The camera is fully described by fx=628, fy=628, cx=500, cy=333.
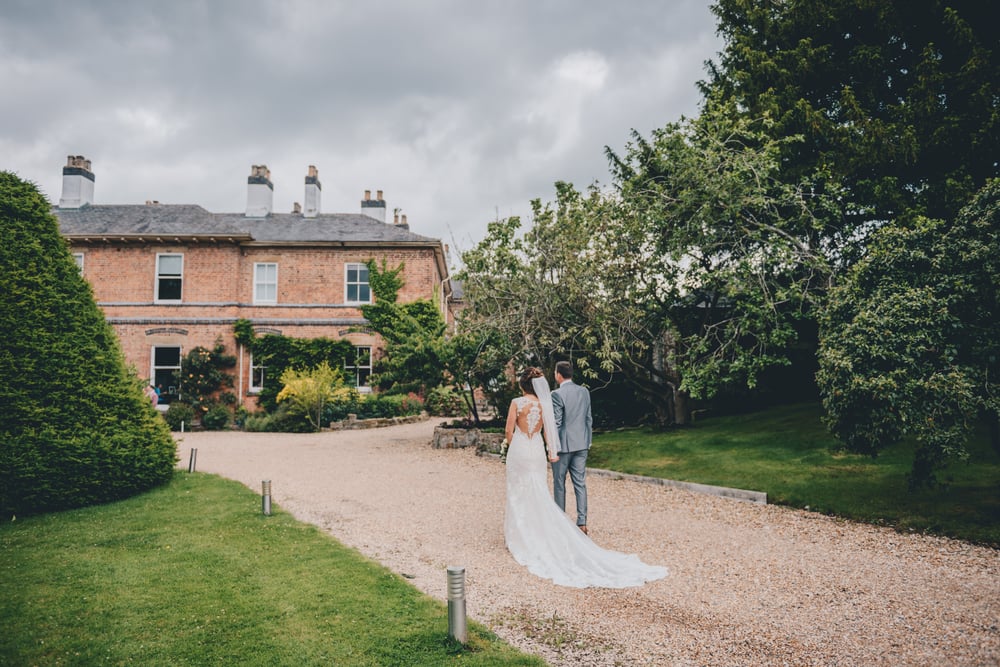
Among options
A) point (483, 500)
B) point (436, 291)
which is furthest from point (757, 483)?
point (436, 291)

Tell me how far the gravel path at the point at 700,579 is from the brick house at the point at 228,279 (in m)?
15.0

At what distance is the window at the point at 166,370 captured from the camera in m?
24.8

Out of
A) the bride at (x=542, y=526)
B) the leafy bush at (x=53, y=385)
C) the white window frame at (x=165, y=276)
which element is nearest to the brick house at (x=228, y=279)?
the white window frame at (x=165, y=276)

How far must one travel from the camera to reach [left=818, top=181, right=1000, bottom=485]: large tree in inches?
288

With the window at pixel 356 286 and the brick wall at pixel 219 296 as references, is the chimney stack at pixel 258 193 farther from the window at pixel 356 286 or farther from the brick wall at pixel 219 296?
the window at pixel 356 286

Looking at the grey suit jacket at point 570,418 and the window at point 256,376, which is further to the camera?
the window at point 256,376

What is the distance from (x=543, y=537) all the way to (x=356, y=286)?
21.0m

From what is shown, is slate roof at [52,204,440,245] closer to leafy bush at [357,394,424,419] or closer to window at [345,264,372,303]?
window at [345,264,372,303]

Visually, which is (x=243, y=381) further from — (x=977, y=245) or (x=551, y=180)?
(x=977, y=245)

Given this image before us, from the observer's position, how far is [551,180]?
51.9 ft

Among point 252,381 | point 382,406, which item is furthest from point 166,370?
point 382,406

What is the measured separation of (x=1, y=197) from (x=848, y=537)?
40.8 ft

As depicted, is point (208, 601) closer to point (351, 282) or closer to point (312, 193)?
point (351, 282)

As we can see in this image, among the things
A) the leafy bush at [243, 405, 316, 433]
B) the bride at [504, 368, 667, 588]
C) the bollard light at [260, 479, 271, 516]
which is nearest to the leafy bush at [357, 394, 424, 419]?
the leafy bush at [243, 405, 316, 433]
